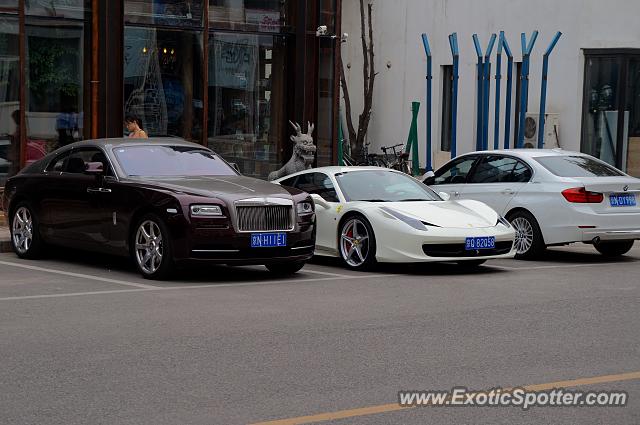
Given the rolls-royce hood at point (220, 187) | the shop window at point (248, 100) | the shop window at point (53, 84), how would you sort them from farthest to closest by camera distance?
1. the shop window at point (248, 100)
2. the shop window at point (53, 84)
3. the rolls-royce hood at point (220, 187)

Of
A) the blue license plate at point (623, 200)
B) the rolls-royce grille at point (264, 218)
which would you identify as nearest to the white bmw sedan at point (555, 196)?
the blue license plate at point (623, 200)

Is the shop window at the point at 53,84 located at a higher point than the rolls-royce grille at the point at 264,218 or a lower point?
higher

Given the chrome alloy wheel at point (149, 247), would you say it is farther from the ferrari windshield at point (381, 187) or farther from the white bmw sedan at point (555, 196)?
the white bmw sedan at point (555, 196)

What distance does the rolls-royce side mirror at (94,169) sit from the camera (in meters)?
12.5

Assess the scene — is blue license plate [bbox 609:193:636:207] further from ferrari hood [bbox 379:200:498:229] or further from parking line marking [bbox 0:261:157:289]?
parking line marking [bbox 0:261:157:289]

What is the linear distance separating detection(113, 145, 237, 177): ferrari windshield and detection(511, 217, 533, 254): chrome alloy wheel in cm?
402

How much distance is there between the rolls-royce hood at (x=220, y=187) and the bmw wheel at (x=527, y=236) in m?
3.78

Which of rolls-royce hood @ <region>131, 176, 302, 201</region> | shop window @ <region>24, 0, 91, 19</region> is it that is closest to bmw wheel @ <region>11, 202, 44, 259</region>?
rolls-royce hood @ <region>131, 176, 302, 201</region>

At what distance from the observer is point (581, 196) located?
1392 cm

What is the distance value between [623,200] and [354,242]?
12.2 feet

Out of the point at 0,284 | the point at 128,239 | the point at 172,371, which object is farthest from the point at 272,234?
the point at 172,371

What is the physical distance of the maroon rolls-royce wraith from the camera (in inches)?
449

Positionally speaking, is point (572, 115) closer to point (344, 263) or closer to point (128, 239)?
point (344, 263)

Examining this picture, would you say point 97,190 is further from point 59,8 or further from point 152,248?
point 59,8
